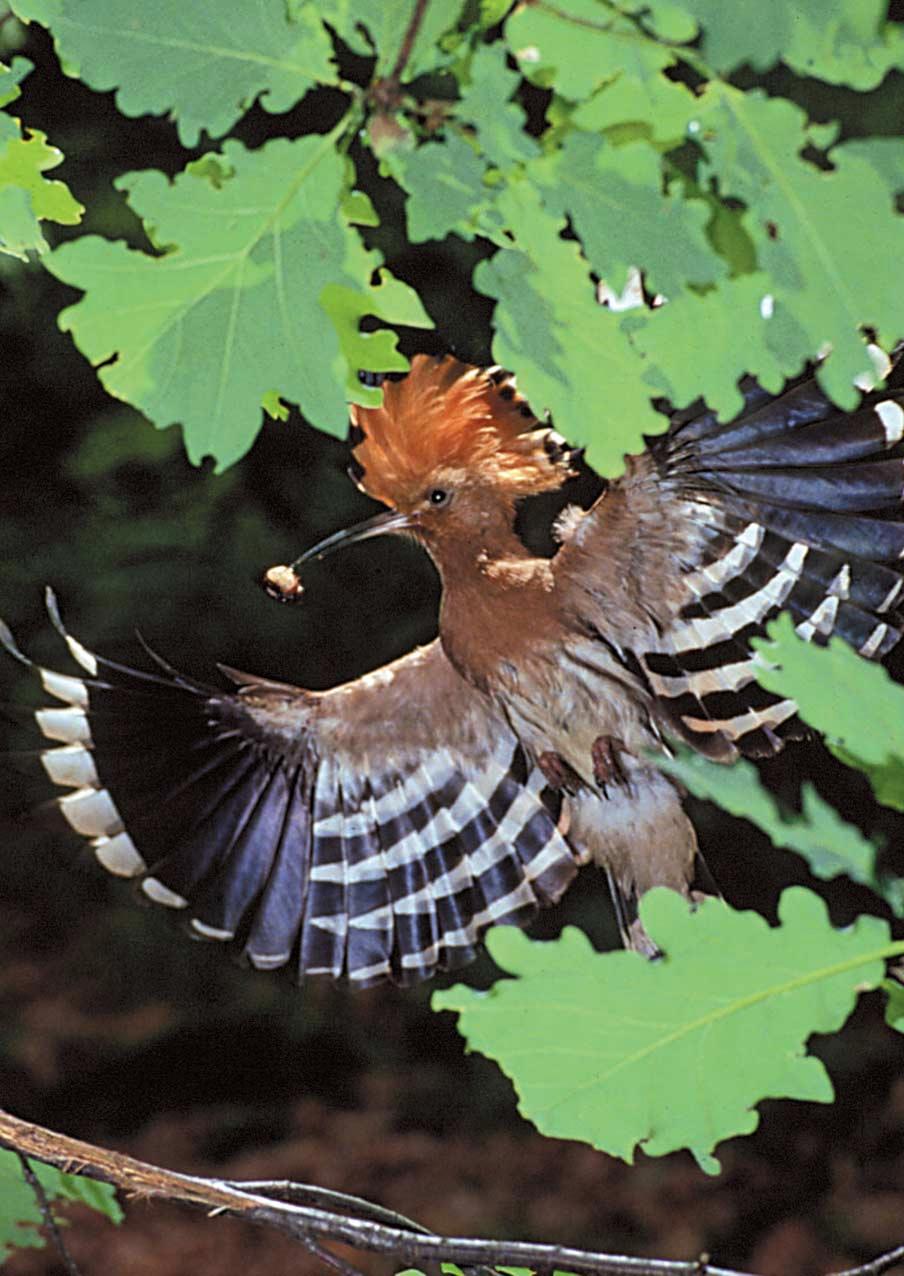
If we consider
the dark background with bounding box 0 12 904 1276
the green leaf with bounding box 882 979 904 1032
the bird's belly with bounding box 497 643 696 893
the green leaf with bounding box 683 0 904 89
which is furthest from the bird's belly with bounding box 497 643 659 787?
the dark background with bounding box 0 12 904 1276

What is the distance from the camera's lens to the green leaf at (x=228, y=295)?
1.22 ft

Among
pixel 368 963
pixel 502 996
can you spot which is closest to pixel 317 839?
pixel 368 963

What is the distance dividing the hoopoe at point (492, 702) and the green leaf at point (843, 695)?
7 cm

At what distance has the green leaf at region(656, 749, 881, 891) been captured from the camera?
0.36 metres

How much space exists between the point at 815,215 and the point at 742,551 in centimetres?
22

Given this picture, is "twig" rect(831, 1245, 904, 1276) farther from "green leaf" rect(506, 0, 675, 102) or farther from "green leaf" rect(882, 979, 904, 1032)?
"green leaf" rect(506, 0, 675, 102)

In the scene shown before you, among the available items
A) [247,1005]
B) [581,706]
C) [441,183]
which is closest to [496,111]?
[441,183]

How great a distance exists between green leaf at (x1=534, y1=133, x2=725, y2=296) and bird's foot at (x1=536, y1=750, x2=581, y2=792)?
291 millimetres

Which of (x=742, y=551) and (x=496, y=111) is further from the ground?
(x=496, y=111)

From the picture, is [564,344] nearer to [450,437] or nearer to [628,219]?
[628,219]

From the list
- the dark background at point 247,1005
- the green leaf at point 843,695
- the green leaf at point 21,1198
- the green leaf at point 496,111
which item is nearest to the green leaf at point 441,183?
the green leaf at point 496,111

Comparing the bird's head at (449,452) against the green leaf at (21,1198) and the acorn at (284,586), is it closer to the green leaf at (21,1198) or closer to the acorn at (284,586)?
the acorn at (284,586)

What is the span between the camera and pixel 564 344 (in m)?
0.38

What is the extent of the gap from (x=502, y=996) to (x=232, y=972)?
1634 mm
